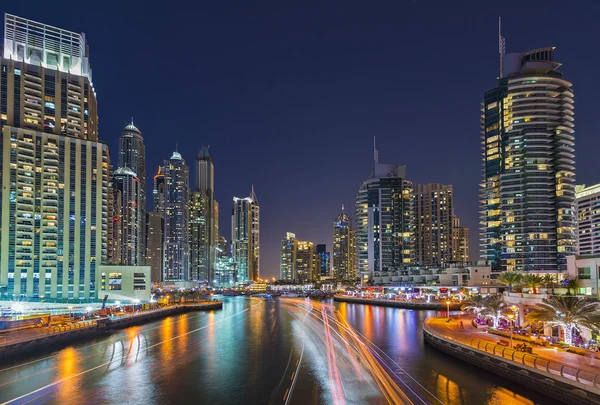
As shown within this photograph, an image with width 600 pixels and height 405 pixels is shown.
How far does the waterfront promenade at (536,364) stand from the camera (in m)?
32.4

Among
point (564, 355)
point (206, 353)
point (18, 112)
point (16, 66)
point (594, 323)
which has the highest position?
point (16, 66)

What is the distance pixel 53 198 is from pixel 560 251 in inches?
6278

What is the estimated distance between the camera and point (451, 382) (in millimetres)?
42469

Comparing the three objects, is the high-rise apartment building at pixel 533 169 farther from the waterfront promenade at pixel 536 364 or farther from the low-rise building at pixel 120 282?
the low-rise building at pixel 120 282

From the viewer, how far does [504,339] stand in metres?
51.3

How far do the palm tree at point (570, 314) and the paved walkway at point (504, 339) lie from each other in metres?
2.60

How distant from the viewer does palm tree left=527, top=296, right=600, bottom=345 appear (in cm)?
4147

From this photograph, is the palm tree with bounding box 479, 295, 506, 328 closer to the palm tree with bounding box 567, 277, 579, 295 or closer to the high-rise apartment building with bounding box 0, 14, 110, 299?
the palm tree with bounding box 567, 277, 579, 295

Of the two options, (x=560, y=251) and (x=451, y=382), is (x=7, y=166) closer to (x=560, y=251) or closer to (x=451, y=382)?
(x=451, y=382)

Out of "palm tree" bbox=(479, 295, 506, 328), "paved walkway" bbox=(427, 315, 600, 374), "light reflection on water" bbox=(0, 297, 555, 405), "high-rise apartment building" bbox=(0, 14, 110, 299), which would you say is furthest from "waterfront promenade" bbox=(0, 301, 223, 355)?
"palm tree" bbox=(479, 295, 506, 328)

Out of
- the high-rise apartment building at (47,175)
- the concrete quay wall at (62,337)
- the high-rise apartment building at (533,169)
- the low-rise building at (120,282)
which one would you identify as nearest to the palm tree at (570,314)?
the concrete quay wall at (62,337)

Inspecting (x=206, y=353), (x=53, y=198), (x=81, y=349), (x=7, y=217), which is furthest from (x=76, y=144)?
(x=206, y=353)

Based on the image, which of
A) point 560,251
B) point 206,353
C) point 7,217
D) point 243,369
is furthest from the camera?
point 560,251

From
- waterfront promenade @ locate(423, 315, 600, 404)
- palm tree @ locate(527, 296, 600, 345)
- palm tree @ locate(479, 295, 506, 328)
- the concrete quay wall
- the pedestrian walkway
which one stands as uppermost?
palm tree @ locate(527, 296, 600, 345)
